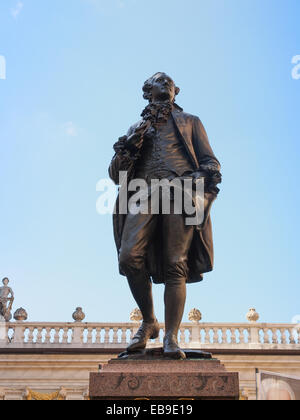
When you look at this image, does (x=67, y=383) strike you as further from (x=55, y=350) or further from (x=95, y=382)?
(x=95, y=382)

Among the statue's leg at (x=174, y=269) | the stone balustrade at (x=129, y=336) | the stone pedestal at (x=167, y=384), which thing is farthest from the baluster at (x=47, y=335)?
the stone pedestal at (x=167, y=384)

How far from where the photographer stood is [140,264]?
15.3 ft

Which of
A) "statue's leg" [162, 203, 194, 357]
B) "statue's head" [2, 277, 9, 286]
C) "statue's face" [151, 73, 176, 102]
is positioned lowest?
"statue's leg" [162, 203, 194, 357]

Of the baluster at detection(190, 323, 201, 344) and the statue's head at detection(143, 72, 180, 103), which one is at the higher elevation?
the statue's head at detection(143, 72, 180, 103)

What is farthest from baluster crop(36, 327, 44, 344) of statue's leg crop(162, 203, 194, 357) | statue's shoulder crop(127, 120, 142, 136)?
statue's leg crop(162, 203, 194, 357)

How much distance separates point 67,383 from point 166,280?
1560 centimetres

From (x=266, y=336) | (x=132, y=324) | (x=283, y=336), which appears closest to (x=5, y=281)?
(x=132, y=324)

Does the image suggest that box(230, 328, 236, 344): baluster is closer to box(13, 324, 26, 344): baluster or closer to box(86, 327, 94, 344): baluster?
box(86, 327, 94, 344): baluster

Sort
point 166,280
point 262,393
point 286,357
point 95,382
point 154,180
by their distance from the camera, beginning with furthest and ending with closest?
point 286,357
point 262,393
point 154,180
point 166,280
point 95,382

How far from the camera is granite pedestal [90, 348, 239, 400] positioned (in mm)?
3947

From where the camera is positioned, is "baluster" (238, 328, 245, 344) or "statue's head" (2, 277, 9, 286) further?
"statue's head" (2, 277, 9, 286)

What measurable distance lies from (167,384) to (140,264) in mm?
1061
